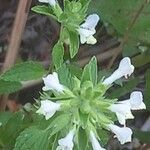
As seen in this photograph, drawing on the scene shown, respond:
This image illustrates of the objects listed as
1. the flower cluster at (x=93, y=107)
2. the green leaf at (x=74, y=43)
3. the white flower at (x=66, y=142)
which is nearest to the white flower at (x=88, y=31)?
the green leaf at (x=74, y=43)

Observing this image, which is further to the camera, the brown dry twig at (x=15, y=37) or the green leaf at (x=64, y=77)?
the brown dry twig at (x=15, y=37)

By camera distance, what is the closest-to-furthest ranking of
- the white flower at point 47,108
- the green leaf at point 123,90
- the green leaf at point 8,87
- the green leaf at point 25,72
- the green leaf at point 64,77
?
the white flower at point 47,108 < the green leaf at point 64,77 < the green leaf at point 25,72 < the green leaf at point 8,87 < the green leaf at point 123,90

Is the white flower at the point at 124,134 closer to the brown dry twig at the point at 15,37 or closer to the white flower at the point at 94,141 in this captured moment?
the white flower at the point at 94,141

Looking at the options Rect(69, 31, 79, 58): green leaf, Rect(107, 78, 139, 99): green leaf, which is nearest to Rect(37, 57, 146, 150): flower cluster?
Rect(69, 31, 79, 58): green leaf

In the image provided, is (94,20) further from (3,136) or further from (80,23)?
(3,136)

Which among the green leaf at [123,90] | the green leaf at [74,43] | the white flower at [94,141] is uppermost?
the green leaf at [74,43]

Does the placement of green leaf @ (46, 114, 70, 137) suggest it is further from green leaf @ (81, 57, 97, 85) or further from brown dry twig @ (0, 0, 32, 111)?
brown dry twig @ (0, 0, 32, 111)
